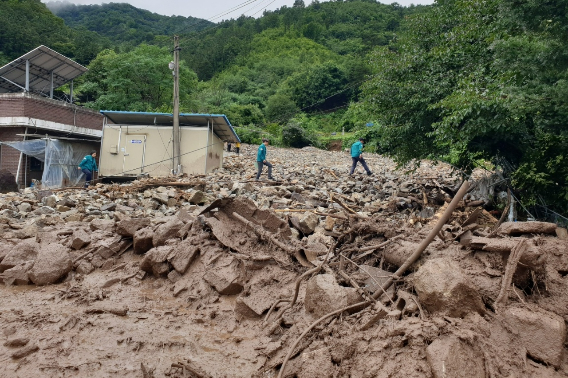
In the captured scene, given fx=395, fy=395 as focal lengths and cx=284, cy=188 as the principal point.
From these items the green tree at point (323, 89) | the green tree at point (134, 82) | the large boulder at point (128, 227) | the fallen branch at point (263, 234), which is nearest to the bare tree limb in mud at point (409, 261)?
the fallen branch at point (263, 234)

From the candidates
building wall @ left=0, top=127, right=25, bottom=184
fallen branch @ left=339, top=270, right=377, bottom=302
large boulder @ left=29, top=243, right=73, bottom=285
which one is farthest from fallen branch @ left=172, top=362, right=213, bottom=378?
building wall @ left=0, top=127, right=25, bottom=184

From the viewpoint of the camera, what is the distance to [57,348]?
11.8 ft

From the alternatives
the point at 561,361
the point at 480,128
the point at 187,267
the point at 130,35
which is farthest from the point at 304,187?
the point at 130,35

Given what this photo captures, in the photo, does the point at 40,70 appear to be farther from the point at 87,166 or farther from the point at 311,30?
the point at 311,30

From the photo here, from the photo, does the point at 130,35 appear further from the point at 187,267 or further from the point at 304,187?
the point at 187,267

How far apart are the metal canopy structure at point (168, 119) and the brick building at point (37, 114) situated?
3203 mm

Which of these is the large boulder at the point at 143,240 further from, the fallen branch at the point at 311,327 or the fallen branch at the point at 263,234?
the fallen branch at the point at 311,327

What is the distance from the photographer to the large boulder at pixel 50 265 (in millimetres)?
5398

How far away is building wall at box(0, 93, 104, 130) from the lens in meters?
16.8

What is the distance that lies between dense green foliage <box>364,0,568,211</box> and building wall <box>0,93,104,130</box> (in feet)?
48.0

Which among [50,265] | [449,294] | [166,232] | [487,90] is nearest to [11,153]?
[50,265]

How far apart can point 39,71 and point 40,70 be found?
3.9 inches

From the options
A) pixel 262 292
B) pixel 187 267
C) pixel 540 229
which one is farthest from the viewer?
pixel 187 267

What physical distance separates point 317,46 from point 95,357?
280 feet
